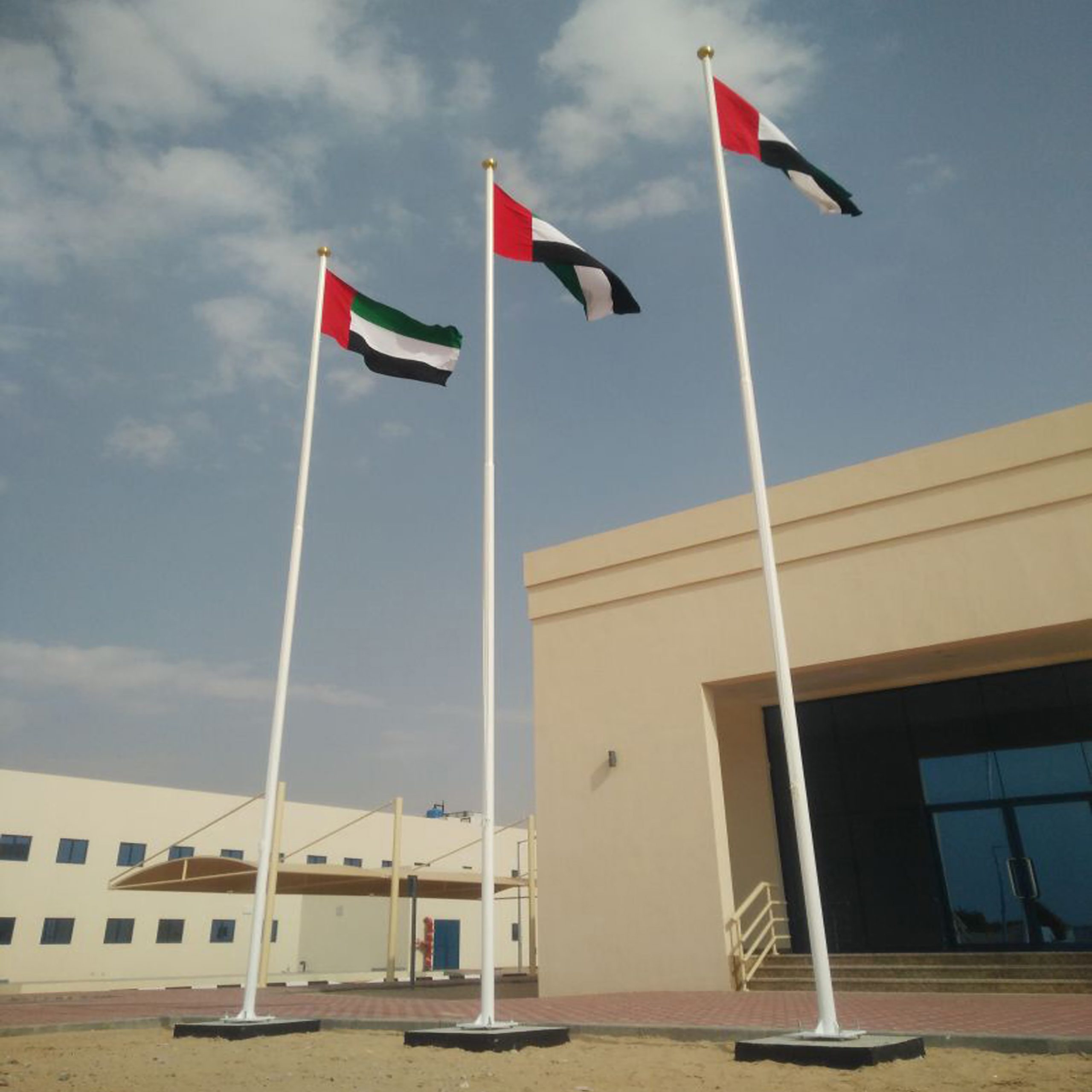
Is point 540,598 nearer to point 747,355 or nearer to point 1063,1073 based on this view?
point 747,355

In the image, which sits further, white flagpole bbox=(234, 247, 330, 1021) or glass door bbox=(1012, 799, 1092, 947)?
glass door bbox=(1012, 799, 1092, 947)

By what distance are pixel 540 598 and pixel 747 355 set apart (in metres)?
8.92

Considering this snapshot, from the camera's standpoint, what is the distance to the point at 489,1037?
7641 mm

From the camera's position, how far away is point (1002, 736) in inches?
616

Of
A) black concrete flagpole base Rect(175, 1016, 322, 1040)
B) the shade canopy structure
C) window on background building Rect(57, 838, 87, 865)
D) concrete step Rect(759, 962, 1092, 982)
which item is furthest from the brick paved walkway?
window on background building Rect(57, 838, 87, 865)

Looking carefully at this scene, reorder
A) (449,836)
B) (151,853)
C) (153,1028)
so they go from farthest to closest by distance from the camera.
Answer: (449,836)
(151,853)
(153,1028)

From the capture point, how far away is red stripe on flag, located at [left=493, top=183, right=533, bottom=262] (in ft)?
36.4

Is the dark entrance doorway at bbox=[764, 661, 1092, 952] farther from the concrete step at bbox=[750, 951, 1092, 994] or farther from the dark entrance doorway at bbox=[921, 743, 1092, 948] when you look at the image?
the concrete step at bbox=[750, 951, 1092, 994]

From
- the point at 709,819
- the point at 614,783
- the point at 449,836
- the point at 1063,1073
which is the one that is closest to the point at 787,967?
the point at 709,819

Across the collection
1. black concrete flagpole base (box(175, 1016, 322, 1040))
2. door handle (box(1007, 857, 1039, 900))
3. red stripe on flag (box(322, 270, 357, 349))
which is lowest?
black concrete flagpole base (box(175, 1016, 322, 1040))

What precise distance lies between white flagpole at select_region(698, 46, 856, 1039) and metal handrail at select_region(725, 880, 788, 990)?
16.9 ft

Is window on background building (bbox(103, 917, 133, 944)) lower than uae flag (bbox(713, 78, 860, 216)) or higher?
lower

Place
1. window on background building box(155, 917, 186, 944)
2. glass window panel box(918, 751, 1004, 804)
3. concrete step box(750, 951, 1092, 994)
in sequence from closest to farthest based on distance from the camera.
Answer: concrete step box(750, 951, 1092, 994)
glass window panel box(918, 751, 1004, 804)
window on background building box(155, 917, 186, 944)

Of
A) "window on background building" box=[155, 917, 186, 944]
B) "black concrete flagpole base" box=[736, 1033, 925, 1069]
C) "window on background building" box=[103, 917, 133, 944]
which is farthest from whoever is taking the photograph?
"window on background building" box=[155, 917, 186, 944]
